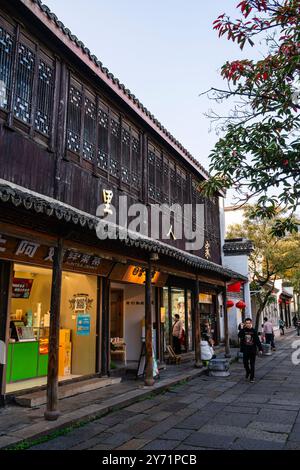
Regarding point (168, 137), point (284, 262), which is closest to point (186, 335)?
point (284, 262)

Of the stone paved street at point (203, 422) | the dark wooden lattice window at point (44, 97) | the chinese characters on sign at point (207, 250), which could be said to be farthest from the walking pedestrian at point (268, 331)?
the dark wooden lattice window at point (44, 97)

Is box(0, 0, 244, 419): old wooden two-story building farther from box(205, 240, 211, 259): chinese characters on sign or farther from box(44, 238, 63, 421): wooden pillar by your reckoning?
box(205, 240, 211, 259): chinese characters on sign

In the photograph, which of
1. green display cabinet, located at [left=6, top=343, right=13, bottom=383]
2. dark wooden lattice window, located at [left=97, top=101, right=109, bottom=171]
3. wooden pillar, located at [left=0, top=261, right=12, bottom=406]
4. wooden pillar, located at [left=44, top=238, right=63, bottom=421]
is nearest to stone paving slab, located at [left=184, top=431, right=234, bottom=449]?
wooden pillar, located at [left=44, top=238, right=63, bottom=421]

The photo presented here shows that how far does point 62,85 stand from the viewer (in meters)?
9.75

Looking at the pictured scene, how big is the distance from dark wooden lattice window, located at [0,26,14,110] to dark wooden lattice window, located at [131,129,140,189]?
5.31 m

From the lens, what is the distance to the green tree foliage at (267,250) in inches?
835

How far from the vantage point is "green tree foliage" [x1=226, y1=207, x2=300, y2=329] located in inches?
835

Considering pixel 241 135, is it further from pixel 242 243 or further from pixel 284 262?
pixel 242 243

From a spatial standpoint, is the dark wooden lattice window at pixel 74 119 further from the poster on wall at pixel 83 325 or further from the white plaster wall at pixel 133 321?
the white plaster wall at pixel 133 321

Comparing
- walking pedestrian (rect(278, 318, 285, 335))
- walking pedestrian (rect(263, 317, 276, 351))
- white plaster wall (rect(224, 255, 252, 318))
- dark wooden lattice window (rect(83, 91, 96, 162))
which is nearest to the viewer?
dark wooden lattice window (rect(83, 91, 96, 162))

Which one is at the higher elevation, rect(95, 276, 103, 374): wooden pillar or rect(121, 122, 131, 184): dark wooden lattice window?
rect(121, 122, 131, 184): dark wooden lattice window

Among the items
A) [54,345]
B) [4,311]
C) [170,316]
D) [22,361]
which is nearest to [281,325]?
[170,316]

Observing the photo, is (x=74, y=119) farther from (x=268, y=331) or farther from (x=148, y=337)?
(x=268, y=331)

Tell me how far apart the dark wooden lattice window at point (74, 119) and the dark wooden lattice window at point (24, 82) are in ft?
4.39
